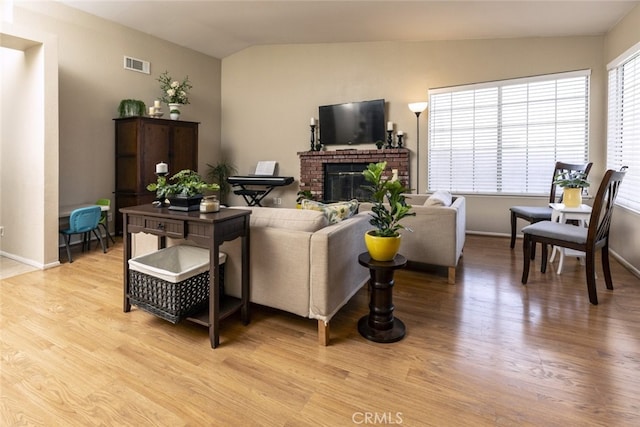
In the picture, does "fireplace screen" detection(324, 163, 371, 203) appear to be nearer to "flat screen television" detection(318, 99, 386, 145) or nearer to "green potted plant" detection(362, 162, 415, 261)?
"flat screen television" detection(318, 99, 386, 145)

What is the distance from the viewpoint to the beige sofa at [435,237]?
2969mm

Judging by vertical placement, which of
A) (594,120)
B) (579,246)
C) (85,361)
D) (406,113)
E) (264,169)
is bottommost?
(85,361)

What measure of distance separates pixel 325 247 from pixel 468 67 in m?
4.30

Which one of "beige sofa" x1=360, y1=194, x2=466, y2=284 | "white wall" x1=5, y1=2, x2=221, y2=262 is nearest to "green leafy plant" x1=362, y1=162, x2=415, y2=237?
"beige sofa" x1=360, y1=194, x2=466, y2=284

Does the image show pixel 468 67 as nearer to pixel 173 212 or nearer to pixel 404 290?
pixel 404 290

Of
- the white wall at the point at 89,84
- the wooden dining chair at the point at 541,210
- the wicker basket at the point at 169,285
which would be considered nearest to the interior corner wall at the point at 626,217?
the wooden dining chair at the point at 541,210

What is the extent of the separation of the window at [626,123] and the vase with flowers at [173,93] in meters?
5.61

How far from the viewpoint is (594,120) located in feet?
13.9

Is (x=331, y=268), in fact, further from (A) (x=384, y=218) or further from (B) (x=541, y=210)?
(B) (x=541, y=210)

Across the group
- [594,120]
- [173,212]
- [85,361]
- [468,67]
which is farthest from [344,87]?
[85,361]

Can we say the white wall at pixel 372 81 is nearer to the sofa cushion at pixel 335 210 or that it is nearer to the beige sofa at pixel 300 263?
the sofa cushion at pixel 335 210

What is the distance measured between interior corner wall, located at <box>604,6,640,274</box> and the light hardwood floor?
904 mm

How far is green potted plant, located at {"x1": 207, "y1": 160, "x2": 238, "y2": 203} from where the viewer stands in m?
6.50

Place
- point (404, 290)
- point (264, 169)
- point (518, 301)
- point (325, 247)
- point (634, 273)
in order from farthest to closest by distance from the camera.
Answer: point (264, 169) < point (634, 273) < point (404, 290) < point (518, 301) < point (325, 247)
